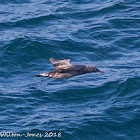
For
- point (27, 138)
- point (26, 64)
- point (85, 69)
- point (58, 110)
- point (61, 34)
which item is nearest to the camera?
point (27, 138)

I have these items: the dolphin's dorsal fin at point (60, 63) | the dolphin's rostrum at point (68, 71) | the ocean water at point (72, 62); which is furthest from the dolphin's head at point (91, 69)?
the dolphin's dorsal fin at point (60, 63)

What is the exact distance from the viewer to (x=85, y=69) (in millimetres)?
18531

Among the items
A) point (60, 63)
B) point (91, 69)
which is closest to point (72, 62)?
point (60, 63)

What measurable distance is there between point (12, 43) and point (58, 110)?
20.2 ft

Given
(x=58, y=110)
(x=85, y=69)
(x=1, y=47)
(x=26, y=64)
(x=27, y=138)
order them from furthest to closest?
1. (x=1, y=47)
2. (x=26, y=64)
3. (x=85, y=69)
4. (x=58, y=110)
5. (x=27, y=138)

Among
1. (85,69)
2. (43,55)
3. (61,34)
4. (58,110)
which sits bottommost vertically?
(58,110)

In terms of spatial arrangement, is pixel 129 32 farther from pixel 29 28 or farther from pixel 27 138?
pixel 27 138

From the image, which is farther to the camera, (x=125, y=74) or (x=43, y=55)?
(x=43, y=55)

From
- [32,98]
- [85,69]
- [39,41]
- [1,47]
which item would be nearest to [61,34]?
[39,41]

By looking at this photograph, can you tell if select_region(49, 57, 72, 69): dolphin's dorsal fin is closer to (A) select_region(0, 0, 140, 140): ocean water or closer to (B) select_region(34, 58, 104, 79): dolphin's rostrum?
(B) select_region(34, 58, 104, 79): dolphin's rostrum

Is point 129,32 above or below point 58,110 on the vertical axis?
above

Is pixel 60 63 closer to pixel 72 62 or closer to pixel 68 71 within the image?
pixel 68 71

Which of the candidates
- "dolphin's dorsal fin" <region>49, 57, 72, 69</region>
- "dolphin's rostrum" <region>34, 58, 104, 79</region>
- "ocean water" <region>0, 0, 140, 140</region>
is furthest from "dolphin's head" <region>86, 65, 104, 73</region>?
"dolphin's dorsal fin" <region>49, 57, 72, 69</region>

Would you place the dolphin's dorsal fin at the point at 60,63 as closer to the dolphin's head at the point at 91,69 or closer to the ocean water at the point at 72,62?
the ocean water at the point at 72,62
